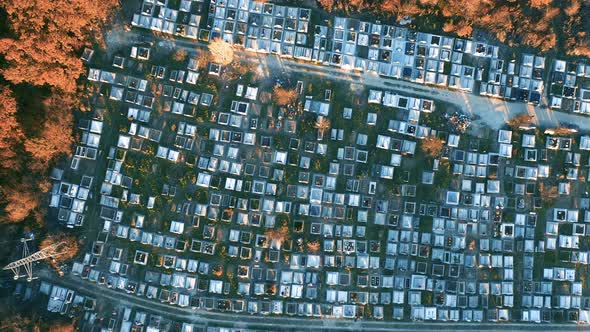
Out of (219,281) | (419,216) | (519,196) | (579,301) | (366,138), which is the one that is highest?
(366,138)

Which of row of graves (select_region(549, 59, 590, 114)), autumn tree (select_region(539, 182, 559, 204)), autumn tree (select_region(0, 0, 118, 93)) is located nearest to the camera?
autumn tree (select_region(0, 0, 118, 93))

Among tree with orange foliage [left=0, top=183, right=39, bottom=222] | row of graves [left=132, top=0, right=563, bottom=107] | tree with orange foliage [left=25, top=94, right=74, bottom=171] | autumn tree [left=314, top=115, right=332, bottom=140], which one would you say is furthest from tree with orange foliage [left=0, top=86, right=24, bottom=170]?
autumn tree [left=314, top=115, right=332, bottom=140]

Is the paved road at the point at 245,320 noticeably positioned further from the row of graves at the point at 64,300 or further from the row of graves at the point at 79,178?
the row of graves at the point at 79,178

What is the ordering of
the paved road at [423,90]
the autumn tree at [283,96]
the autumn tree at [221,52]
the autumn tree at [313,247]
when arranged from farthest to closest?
the paved road at [423,90]
the autumn tree at [221,52]
the autumn tree at [283,96]
the autumn tree at [313,247]

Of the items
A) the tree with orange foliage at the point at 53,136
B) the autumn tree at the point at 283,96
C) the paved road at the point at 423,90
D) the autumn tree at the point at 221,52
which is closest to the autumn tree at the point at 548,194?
the paved road at the point at 423,90

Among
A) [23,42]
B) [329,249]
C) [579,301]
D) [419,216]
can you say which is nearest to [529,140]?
[419,216]

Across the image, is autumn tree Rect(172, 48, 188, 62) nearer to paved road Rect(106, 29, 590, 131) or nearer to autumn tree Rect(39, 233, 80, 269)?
paved road Rect(106, 29, 590, 131)

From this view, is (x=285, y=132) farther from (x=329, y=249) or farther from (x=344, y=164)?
(x=329, y=249)
